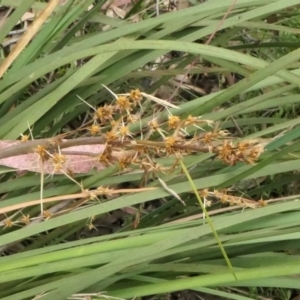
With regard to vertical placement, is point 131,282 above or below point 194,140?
below

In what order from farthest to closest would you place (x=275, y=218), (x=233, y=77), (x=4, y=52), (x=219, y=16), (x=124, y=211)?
(x=233, y=77) < (x=4, y=52) < (x=124, y=211) < (x=219, y=16) < (x=275, y=218)

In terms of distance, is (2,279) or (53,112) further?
(53,112)

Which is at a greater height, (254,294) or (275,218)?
(275,218)

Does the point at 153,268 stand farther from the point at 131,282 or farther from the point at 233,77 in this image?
the point at 233,77

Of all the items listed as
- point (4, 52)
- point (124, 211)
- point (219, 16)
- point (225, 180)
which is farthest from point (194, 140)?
point (4, 52)

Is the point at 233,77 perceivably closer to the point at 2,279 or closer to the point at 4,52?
the point at 4,52

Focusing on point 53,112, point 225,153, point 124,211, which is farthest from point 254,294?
point 225,153

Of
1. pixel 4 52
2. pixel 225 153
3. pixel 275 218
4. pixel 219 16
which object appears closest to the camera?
pixel 225 153

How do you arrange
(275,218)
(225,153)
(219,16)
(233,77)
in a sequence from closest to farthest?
(225,153) < (275,218) < (219,16) < (233,77)

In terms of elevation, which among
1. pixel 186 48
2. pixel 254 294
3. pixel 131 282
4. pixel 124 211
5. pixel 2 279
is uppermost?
pixel 186 48
